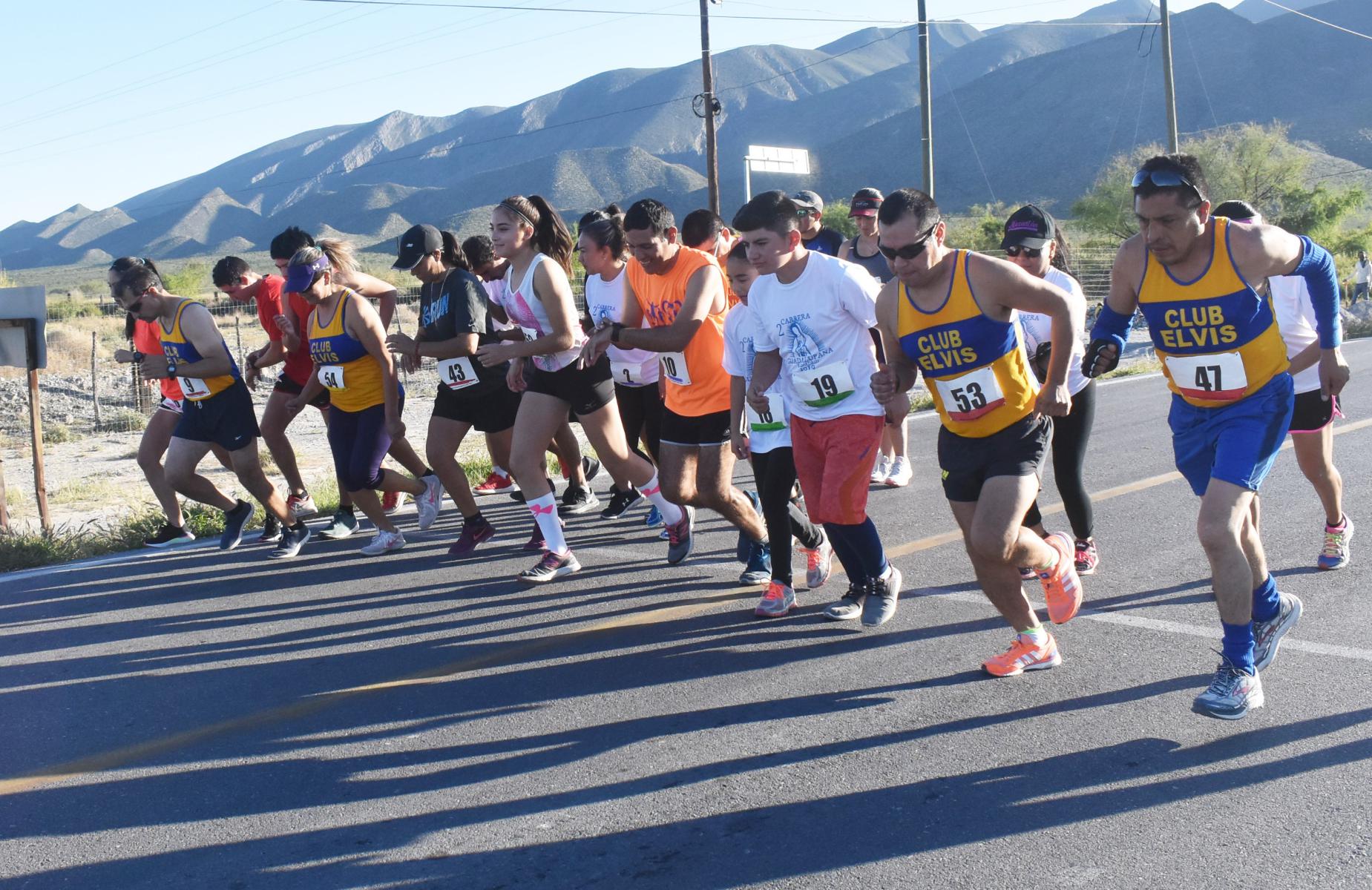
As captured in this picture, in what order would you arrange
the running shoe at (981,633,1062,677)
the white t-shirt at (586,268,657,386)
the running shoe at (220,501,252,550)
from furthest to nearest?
the running shoe at (220,501,252,550) → the white t-shirt at (586,268,657,386) → the running shoe at (981,633,1062,677)

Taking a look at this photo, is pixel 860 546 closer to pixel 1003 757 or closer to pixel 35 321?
pixel 1003 757

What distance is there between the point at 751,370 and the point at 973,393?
51.1 inches

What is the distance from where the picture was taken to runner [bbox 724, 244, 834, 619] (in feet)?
19.2

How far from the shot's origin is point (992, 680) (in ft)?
16.1

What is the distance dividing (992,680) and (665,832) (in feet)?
5.77

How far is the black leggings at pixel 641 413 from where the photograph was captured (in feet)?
25.7

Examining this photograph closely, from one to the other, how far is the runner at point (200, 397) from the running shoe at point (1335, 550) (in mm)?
5916

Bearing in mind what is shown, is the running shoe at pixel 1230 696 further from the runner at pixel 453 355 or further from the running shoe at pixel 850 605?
the runner at pixel 453 355

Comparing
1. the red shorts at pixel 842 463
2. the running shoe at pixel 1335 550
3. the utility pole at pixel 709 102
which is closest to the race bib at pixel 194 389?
the red shorts at pixel 842 463

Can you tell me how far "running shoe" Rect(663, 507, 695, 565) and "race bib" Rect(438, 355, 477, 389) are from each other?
5.06ft

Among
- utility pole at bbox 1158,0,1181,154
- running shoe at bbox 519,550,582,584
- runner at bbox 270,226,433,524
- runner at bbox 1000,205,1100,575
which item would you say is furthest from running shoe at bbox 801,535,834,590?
utility pole at bbox 1158,0,1181,154

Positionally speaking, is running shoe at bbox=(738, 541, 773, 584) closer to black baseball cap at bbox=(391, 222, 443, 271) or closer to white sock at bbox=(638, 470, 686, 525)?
white sock at bbox=(638, 470, 686, 525)

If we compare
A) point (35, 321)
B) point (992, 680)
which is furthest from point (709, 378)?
point (35, 321)

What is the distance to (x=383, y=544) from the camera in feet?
25.8
